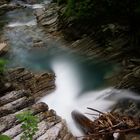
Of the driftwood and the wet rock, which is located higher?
the driftwood

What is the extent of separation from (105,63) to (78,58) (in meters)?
1.66

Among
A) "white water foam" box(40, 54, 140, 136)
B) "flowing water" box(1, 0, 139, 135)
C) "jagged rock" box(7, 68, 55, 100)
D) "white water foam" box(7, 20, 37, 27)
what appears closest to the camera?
"white water foam" box(40, 54, 140, 136)

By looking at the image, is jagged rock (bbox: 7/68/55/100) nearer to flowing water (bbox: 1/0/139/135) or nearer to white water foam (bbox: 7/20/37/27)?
flowing water (bbox: 1/0/139/135)

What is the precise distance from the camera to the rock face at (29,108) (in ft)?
32.6

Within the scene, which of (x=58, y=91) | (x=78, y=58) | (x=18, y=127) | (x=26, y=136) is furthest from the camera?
(x=78, y=58)

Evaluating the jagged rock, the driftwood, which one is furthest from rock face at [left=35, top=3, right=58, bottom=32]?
the driftwood

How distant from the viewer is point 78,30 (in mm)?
19406

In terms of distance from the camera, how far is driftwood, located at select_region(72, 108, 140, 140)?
399 inches

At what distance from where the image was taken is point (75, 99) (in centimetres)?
1339

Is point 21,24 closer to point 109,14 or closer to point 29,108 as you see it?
point 109,14

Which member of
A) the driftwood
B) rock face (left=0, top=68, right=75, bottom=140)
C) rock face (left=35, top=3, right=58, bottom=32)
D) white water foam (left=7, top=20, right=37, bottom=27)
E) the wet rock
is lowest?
white water foam (left=7, top=20, right=37, bottom=27)

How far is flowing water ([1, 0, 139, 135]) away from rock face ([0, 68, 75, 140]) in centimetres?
65

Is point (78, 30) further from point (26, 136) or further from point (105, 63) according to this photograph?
point (26, 136)

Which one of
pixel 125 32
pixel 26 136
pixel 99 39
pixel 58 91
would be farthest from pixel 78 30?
pixel 26 136
